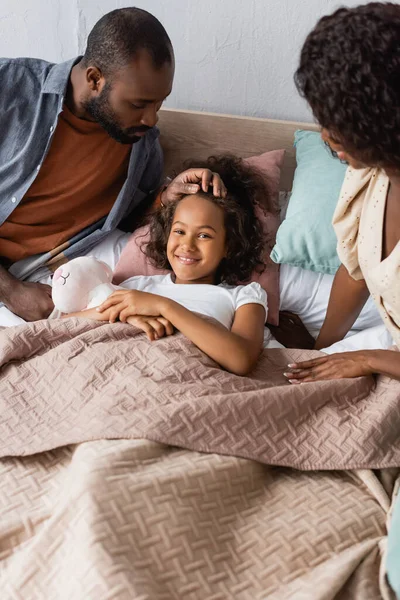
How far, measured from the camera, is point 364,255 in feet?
4.68

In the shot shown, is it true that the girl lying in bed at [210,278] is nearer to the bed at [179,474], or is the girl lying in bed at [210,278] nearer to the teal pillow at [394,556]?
the bed at [179,474]

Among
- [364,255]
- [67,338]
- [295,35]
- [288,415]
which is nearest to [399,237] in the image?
[364,255]

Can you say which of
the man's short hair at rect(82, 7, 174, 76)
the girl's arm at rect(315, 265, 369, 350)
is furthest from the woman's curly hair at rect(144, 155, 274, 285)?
the man's short hair at rect(82, 7, 174, 76)

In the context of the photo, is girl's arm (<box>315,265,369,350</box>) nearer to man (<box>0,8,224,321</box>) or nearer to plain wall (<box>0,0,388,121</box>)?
man (<box>0,8,224,321</box>)

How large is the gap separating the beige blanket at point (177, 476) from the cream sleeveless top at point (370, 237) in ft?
0.75

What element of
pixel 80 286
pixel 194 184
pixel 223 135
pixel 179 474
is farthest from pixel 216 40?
pixel 179 474

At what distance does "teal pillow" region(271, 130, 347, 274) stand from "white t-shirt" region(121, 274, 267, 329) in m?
0.14

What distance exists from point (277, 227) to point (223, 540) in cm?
102

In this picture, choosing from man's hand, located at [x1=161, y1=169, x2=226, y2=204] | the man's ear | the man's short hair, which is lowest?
man's hand, located at [x1=161, y1=169, x2=226, y2=204]

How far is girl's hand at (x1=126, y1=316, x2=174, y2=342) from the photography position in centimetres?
158

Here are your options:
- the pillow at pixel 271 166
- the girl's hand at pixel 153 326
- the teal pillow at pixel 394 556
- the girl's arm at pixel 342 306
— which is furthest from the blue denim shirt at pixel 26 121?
the teal pillow at pixel 394 556

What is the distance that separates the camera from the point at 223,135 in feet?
7.08

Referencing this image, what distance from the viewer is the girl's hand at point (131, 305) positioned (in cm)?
162

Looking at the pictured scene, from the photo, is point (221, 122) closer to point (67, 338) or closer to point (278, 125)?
point (278, 125)
